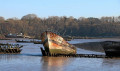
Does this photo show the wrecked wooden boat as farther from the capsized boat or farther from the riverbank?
the riverbank

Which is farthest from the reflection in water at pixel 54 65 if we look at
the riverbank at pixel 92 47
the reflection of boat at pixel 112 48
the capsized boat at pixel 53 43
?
the riverbank at pixel 92 47

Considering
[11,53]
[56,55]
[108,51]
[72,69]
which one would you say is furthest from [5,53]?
[72,69]

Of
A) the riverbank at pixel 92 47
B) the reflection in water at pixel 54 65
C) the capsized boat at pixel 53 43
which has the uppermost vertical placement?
the capsized boat at pixel 53 43

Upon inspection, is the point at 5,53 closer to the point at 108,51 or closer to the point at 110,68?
the point at 108,51

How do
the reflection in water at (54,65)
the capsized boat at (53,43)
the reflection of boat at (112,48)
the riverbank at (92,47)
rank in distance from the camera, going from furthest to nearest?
the riverbank at (92,47) < the capsized boat at (53,43) < the reflection of boat at (112,48) < the reflection in water at (54,65)

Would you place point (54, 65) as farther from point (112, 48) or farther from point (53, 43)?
point (112, 48)

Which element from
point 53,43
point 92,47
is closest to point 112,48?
point 53,43

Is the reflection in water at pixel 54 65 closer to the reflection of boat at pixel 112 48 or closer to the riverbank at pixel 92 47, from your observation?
the reflection of boat at pixel 112 48

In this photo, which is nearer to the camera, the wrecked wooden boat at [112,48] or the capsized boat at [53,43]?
the wrecked wooden boat at [112,48]

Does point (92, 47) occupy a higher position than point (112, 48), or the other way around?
point (112, 48)

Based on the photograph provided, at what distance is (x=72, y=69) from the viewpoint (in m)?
31.0

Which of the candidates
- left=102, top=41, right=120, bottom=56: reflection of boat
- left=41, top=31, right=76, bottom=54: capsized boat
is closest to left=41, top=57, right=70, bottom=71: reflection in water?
left=41, top=31, right=76, bottom=54: capsized boat

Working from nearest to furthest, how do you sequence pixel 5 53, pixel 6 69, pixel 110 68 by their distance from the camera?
pixel 6 69 < pixel 110 68 < pixel 5 53

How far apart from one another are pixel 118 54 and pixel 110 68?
12768mm
